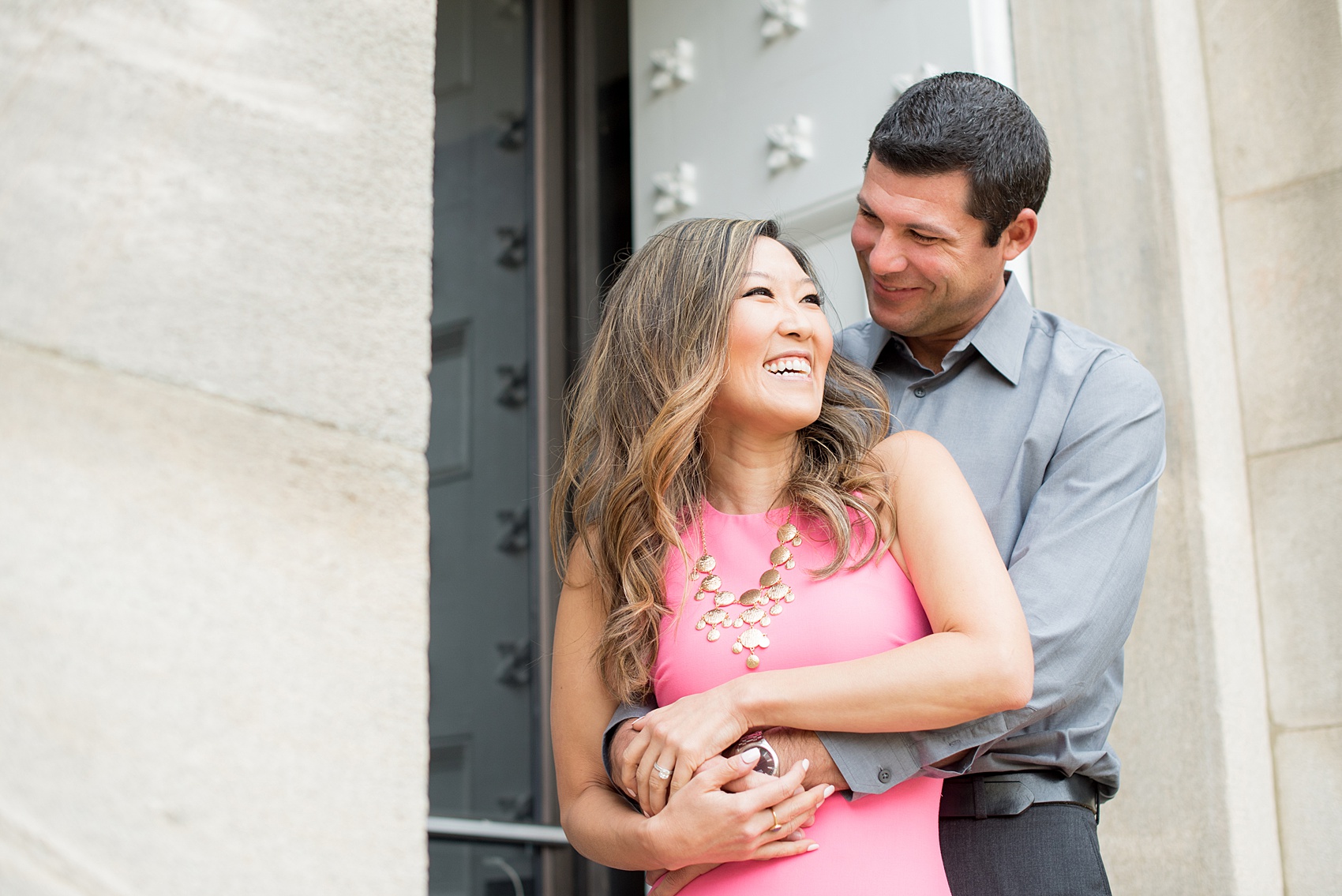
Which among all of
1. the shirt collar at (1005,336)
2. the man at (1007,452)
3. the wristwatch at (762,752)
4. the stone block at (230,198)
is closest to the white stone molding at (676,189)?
the man at (1007,452)

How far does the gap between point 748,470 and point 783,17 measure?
164cm

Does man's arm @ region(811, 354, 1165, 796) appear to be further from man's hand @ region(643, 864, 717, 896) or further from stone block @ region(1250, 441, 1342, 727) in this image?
stone block @ region(1250, 441, 1342, 727)

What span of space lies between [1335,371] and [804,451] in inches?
51.1

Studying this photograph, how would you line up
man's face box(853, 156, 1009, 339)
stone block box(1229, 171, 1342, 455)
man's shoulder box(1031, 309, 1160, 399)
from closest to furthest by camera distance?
man's shoulder box(1031, 309, 1160, 399), man's face box(853, 156, 1009, 339), stone block box(1229, 171, 1342, 455)

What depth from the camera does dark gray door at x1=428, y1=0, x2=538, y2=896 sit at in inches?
157

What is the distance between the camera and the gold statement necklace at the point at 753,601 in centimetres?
173

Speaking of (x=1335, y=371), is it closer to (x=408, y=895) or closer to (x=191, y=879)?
(x=408, y=895)

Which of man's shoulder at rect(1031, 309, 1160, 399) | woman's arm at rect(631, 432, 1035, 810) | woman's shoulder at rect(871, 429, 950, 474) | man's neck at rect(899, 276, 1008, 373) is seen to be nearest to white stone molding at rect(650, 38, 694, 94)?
man's neck at rect(899, 276, 1008, 373)

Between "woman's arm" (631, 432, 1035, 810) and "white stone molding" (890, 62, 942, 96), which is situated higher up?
"white stone molding" (890, 62, 942, 96)

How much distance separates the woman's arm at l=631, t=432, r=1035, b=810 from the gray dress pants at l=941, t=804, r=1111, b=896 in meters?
0.38

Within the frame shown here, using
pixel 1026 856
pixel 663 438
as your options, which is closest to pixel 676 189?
pixel 663 438

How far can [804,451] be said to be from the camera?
198cm

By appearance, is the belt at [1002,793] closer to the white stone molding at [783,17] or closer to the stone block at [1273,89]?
the stone block at [1273,89]

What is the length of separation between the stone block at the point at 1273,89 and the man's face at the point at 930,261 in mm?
911
